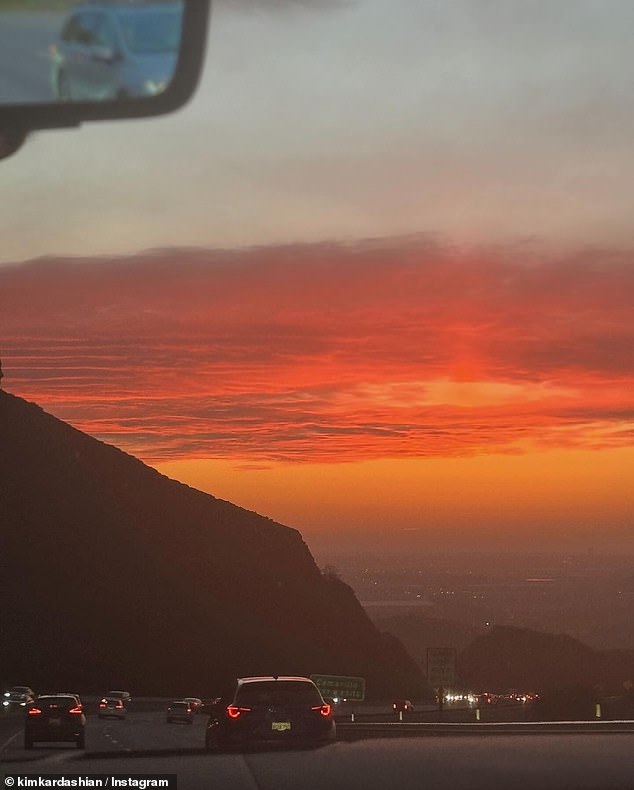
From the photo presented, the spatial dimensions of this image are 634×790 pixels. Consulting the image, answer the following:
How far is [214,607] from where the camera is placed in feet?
502

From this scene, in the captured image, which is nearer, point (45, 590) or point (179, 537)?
point (45, 590)

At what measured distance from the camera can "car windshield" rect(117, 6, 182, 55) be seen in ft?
12.0

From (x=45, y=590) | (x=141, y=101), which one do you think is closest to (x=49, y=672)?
(x=45, y=590)

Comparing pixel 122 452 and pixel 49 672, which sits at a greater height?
pixel 122 452

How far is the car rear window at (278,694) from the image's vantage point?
18297 mm

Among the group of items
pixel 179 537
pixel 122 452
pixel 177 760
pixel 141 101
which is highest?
pixel 122 452

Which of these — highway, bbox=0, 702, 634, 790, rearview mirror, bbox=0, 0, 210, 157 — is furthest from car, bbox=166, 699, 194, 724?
rearview mirror, bbox=0, 0, 210, 157

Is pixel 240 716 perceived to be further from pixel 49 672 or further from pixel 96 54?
pixel 49 672

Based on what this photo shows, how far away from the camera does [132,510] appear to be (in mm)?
163125

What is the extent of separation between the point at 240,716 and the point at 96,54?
15731 mm

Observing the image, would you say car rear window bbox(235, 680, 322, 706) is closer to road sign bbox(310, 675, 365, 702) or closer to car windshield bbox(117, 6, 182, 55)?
car windshield bbox(117, 6, 182, 55)

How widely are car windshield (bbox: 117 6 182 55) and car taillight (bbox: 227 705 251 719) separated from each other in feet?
51.3

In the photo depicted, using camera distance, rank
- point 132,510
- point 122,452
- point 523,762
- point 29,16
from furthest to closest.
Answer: point 122,452
point 132,510
point 523,762
point 29,16

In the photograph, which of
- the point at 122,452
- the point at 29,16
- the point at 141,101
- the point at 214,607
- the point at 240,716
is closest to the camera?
the point at 29,16
